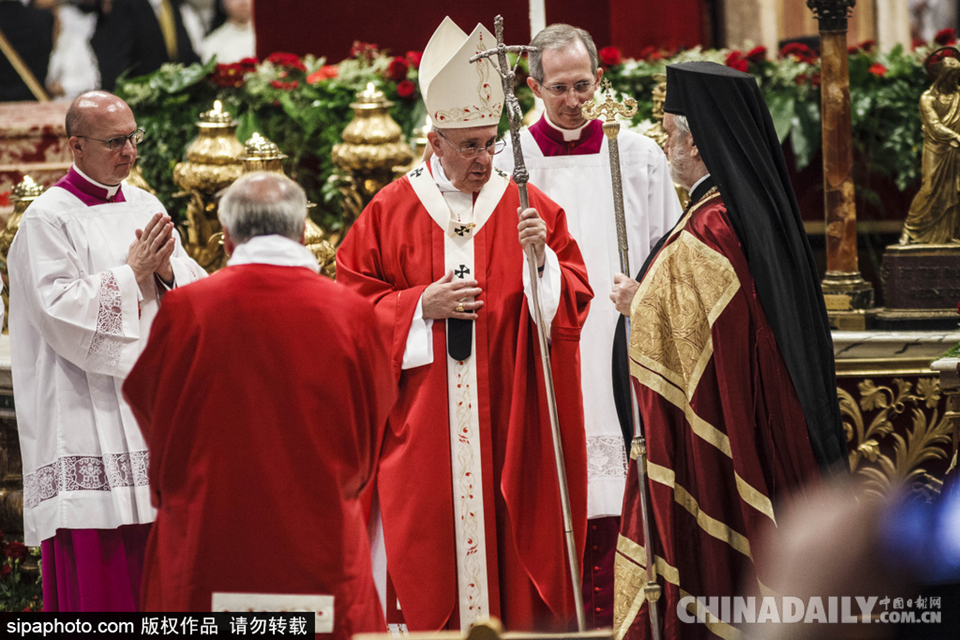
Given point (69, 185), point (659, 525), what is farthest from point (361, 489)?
point (69, 185)

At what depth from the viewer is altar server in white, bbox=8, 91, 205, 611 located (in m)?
4.18

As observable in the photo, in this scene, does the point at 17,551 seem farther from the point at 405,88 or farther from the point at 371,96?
the point at 405,88

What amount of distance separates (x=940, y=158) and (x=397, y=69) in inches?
121

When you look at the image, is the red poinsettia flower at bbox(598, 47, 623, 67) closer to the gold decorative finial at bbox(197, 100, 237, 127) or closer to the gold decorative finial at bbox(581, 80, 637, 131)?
the gold decorative finial at bbox(197, 100, 237, 127)

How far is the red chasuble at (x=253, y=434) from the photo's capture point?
280 cm

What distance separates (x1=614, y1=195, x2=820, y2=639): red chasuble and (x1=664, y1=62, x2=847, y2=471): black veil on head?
42 millimetres

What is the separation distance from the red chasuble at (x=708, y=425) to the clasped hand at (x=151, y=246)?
1749 millimetres

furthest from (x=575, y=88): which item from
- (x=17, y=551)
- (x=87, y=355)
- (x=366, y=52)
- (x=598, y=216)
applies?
(x=17, y=551)

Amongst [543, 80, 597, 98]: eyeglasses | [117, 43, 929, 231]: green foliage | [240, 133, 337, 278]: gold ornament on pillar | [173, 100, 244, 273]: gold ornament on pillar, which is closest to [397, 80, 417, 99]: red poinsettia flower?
[117, 43, 929, 231]: green foliage

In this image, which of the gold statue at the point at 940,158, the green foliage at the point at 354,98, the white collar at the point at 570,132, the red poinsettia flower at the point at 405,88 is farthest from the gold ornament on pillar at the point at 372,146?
the gold statue at the point at 940,158

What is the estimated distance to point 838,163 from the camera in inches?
233

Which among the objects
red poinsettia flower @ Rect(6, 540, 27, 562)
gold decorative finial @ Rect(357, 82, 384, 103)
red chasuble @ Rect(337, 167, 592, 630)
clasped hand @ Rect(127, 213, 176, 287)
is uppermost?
gold decorative finial @ Rect(357, 82, 384, 103)

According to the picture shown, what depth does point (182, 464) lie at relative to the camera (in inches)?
112

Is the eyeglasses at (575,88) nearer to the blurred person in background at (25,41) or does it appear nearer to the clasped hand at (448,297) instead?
the clasped hand at (448,297)
